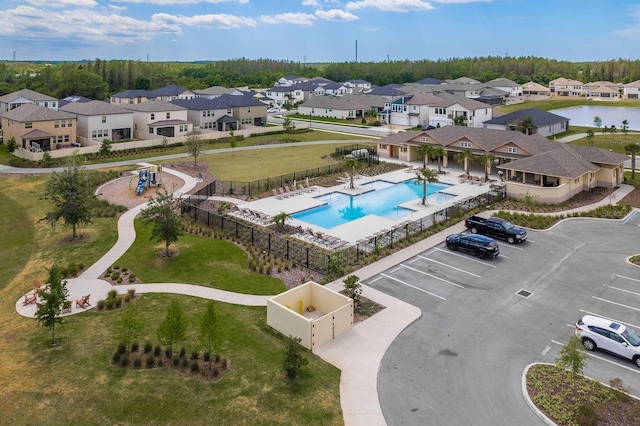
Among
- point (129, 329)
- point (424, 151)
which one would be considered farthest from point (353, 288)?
point (424, 151)

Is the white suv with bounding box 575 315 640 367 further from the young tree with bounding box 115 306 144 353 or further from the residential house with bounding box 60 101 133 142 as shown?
the residential house with bounding box 60 101 133 142

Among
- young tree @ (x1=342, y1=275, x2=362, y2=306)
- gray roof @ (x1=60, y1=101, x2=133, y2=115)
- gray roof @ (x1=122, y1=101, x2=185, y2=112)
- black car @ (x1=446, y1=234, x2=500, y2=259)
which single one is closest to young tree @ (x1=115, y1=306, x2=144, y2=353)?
young tree @ (x1=342, y1=275, x2=362, y2=306)

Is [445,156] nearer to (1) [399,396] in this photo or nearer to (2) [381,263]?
(2) [381,263]

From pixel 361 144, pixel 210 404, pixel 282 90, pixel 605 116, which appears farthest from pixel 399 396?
pixel 282 90

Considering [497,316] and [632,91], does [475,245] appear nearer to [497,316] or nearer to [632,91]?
[497,316]

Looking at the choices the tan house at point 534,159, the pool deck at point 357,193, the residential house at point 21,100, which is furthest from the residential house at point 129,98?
the pool deck at point 357,193

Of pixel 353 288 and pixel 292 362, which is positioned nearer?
pixel 292 362

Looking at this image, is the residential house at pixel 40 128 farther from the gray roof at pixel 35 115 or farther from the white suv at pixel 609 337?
the white suv at pixel 609 337
